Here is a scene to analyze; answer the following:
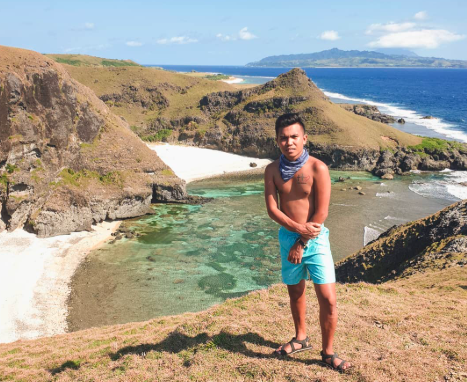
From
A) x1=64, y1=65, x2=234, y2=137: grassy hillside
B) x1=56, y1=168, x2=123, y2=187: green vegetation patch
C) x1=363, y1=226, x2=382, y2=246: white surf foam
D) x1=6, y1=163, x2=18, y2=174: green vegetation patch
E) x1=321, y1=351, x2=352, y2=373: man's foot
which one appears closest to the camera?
x1=321, y1=351, x2=352, y2=373: man's foot

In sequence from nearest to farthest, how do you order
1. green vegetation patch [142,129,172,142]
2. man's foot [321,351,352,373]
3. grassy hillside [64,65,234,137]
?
1. man's foot [321,351,352,373]
2. green vegetation patch [142,129,172,142]
3. grassy hillside [64,65,234,137]

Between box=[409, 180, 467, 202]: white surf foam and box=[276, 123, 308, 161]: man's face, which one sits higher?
box=[276, 123, 308, 161]: man's face

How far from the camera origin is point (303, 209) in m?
6.83

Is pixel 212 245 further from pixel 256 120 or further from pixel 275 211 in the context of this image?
pixel 256 120

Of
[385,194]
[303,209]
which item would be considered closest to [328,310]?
[303,209]

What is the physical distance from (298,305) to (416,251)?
38.7 ft

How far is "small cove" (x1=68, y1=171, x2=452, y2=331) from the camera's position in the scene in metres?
22.8

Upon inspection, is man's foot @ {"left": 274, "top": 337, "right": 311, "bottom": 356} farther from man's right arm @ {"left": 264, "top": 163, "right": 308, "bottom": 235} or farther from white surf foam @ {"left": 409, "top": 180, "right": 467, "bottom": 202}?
white surf foam @ {"left": 409, "top": 180, "right": 467, "bottom": 202}

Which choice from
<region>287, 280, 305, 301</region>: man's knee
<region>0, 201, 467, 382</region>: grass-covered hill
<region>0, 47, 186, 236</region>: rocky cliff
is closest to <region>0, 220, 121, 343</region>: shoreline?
<region>0, 47, 186, 236</region>: rocky cliff

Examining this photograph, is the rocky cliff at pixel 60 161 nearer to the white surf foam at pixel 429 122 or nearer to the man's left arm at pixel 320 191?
the man's left arm at pixel 320 191

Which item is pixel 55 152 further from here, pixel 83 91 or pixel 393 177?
pixel 393 177

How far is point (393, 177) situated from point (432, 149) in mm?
12959

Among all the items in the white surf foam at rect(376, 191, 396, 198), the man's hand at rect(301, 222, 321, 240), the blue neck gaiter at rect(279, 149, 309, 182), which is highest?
the blue neck gaiter at rect(279, 149, 309, 182)

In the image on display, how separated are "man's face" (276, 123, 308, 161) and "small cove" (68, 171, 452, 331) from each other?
17.4 meters
